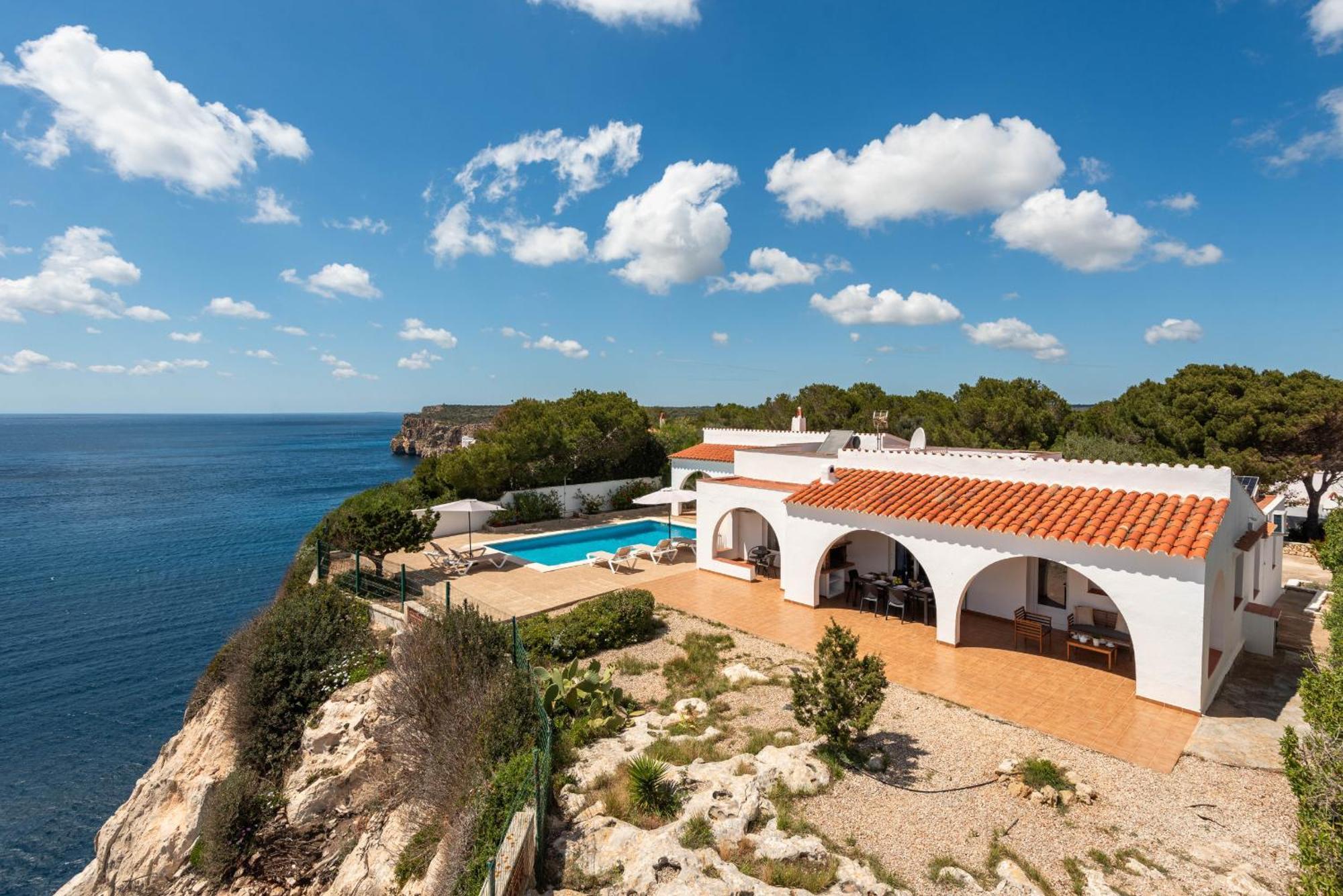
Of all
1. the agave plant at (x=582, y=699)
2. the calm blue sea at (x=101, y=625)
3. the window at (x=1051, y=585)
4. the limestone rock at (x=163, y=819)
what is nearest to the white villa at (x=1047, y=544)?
the window at (x=1051, y=585)

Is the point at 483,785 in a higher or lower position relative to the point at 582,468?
lower

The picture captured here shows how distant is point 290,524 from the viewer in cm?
5084

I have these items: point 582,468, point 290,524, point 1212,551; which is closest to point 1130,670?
point 1212,551

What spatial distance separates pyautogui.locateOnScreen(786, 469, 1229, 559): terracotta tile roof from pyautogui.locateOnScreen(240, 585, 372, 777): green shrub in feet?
39.6

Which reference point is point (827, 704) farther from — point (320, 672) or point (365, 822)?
point (320, 672)

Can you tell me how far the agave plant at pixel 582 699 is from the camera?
396 inches

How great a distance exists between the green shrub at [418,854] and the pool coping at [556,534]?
10.1 meters

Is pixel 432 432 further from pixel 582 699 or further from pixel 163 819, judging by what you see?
pixel 582 699

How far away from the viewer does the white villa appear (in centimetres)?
1039

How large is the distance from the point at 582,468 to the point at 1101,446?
26215 mm

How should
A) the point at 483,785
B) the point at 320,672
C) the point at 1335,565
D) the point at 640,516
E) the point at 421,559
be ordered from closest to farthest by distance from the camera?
the point at 483,785, the point at 320,672, the point at 1335,565, the point at 421,559, the point at 640,516

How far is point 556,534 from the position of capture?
25406 mm

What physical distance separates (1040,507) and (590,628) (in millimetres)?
9925

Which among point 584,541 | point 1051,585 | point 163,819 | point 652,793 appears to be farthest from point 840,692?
point 584,541
